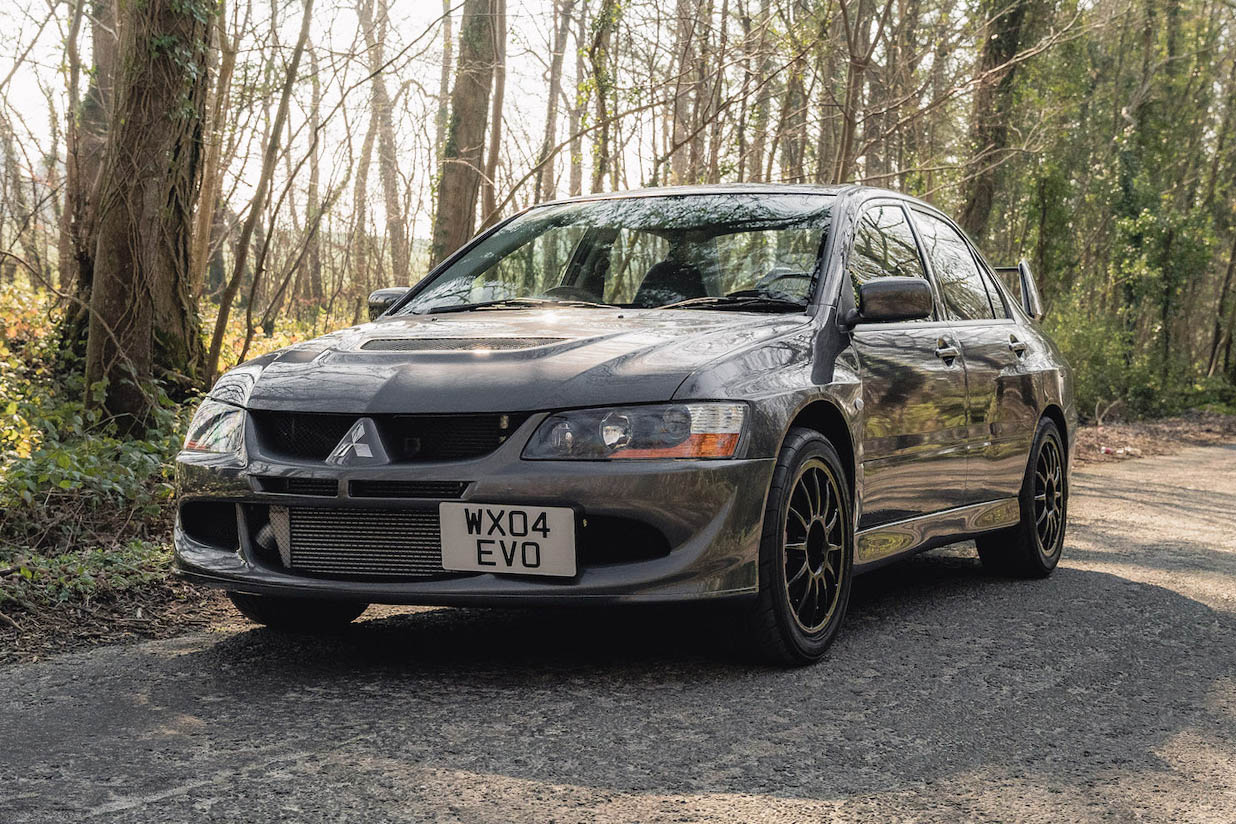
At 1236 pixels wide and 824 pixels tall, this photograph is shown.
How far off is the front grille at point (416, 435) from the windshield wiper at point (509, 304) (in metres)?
1.16

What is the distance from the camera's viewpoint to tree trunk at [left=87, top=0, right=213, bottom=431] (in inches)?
319

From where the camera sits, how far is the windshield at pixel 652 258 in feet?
16.4

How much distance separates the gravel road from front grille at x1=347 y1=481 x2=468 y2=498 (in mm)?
570

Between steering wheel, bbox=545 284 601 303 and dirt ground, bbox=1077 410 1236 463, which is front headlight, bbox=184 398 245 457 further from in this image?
dirt ground, bbox=1077 410 1236 463

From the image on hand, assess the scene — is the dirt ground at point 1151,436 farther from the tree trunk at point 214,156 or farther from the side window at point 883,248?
the side window at point 883,248

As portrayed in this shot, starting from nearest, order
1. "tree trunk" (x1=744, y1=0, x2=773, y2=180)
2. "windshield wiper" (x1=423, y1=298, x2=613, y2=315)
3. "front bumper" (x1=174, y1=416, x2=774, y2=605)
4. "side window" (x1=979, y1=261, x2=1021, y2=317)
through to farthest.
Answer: "front bumper" (x1=174, y1=416, x2=774, y2=605) → "windshield wiper" (x1=423, y1=298, x2=613, y2=315) → "side window" (x1=979, y1=261, x2=1021, y2=317) → "tree trunk" (x1=744, y1=0, x2=773, y2=180)

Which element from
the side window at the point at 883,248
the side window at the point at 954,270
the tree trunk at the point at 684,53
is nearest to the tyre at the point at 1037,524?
the side window at the point at 954,270

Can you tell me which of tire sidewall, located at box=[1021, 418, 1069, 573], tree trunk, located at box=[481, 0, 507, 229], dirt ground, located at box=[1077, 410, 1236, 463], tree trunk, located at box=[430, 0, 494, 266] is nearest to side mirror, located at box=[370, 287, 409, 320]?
tire sidewall, located at box=[1021, 418, 1069, 573]

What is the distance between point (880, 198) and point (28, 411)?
209 inches

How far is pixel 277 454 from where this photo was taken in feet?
13.6

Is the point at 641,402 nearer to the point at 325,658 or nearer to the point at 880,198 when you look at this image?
the point at 325,658

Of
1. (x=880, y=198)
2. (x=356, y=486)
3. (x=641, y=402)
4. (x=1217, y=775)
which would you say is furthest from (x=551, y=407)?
(x=880, y=198)

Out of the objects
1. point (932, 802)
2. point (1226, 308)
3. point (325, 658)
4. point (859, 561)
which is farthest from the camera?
point (1226, 308)

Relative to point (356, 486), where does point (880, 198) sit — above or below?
above
